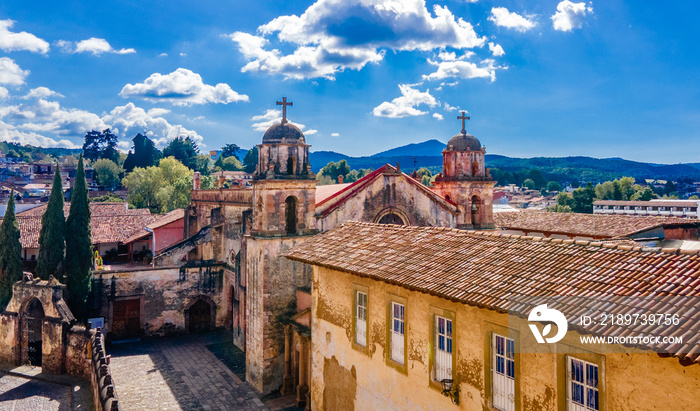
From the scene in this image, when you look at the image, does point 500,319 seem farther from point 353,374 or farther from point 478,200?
point 478,200

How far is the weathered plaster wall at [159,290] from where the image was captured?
28.0 meters

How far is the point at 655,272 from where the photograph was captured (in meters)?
8.99

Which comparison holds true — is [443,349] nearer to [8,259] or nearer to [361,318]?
[361,318]

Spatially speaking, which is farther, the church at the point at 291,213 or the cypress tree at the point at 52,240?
the cypress tree at the point at 52,240

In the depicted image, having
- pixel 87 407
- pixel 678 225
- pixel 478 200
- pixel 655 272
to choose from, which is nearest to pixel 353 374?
pixel 655 272

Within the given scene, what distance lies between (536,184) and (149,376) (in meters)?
154

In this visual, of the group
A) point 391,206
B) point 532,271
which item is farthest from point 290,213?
point 532,271

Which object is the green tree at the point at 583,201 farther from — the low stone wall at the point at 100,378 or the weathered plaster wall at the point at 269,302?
the low stone wall at the point at 100,378

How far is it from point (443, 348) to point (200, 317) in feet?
70.5

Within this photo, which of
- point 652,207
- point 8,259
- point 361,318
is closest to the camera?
point 361,318

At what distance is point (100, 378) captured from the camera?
1894 centimetres

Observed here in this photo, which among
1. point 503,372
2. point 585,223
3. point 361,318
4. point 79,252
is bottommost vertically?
point 503,372

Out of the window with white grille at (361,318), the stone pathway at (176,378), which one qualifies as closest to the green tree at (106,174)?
the stone pathway at (176,378)

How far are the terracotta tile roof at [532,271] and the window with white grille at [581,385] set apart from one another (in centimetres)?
111
